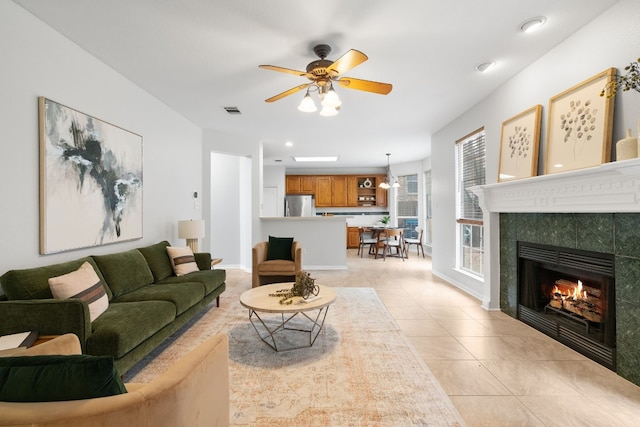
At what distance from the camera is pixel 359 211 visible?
33.2 ft

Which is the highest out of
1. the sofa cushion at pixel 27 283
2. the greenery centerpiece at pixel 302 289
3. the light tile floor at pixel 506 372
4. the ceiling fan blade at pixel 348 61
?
the ceiling fan blade at pixel 348 61

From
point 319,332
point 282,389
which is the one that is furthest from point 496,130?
point 282,389

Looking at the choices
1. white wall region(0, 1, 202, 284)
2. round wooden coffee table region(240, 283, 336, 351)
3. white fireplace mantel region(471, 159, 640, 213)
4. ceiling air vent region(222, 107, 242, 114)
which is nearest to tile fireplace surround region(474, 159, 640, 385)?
white fireplace mantel region(471, 159, 640, 213)

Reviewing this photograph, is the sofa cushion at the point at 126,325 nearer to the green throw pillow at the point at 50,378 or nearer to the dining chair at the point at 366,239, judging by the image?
the green throw pillow at the point at 50,378

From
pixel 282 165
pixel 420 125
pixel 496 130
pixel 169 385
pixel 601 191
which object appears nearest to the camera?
pixel 169 385

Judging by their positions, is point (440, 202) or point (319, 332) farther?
point (440, 202)

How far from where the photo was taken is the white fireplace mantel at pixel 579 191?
6.58ft

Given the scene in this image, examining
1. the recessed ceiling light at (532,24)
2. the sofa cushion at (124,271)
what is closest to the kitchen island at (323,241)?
the sofa cushion at (124,271)

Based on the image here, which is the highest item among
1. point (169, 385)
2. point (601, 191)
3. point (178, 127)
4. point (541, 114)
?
point (178, 127)

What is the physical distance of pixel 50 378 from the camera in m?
0.89

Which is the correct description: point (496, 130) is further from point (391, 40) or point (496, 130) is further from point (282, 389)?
point (282, 389)

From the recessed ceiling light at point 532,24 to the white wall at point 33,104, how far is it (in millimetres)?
3775

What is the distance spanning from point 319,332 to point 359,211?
24.2ft

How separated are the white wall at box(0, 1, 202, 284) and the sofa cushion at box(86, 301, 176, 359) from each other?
779mm
